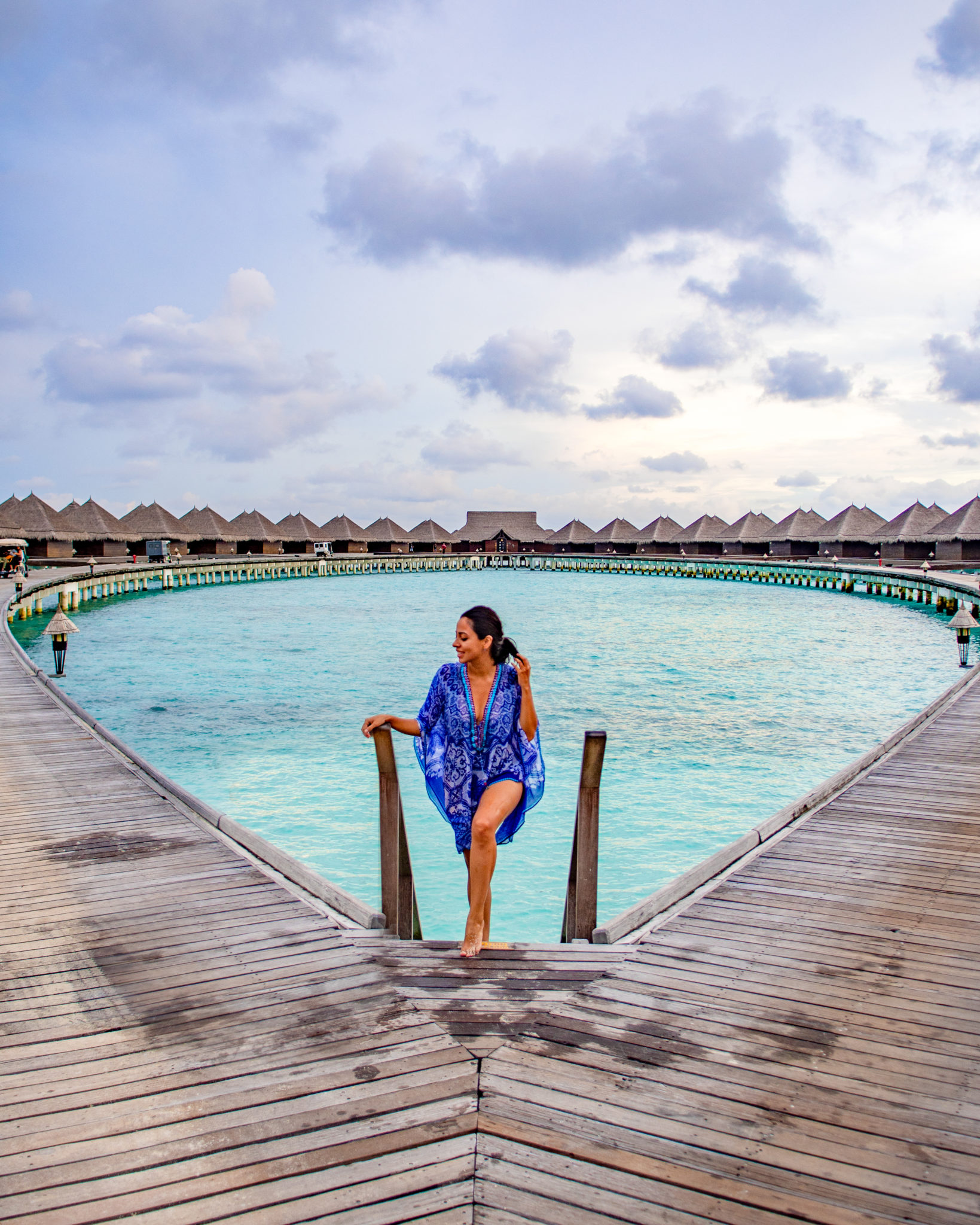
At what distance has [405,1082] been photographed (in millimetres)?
2814

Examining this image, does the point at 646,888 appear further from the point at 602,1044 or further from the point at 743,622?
the point at 743,622

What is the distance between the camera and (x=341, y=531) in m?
71.6

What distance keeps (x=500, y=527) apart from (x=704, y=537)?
23289mm

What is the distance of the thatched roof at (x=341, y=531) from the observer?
71188mm

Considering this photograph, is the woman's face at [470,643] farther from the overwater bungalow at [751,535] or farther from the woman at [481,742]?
the overwater bungalow at [751,535]

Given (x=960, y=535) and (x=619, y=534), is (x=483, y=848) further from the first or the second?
(x=619, y=534)

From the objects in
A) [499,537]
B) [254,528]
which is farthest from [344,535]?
[499,537]

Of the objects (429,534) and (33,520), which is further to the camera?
(429,534)

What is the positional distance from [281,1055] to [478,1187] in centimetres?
97

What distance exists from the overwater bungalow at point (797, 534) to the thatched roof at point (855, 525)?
2.97 metres

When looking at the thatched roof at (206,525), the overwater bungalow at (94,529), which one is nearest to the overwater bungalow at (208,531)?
the thatched roof at (206,525)

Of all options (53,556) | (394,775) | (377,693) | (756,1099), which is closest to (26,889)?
(394,775)

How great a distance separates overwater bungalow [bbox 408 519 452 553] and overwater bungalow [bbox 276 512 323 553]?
9.38 m

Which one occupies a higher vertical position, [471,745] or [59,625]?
[471,745]
